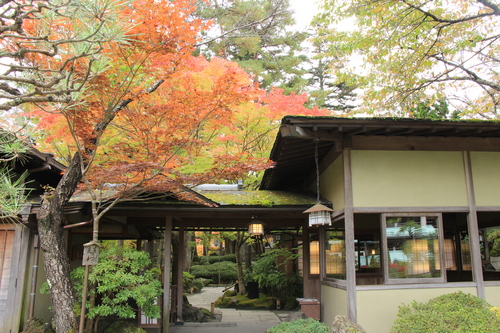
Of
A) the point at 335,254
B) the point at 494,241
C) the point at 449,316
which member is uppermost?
the point at 494,241

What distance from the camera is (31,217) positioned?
773 cm

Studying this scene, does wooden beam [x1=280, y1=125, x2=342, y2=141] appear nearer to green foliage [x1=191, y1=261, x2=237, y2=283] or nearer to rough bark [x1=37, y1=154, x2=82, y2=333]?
rough bark [x1=37, y1=154, x2=82, y2=333]

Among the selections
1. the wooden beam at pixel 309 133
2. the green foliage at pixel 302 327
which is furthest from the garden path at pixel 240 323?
the wooden beam at pixel 309 133

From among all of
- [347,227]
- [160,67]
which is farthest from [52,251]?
[347,227]

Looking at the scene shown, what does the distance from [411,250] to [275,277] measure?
7.95 m

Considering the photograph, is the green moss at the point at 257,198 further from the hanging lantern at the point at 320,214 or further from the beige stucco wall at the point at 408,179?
the beige stucco wall at the point at 408,179

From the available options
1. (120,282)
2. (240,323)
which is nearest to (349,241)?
(120,282)

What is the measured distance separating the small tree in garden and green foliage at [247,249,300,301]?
23.0 ft

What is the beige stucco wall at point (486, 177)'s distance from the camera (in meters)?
7.78

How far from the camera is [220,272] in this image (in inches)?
942

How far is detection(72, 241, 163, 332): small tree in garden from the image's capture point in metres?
7.46

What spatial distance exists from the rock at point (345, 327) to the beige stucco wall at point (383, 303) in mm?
395

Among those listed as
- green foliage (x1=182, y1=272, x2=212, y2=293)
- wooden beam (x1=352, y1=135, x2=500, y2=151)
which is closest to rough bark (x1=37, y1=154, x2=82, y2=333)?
wooden beam (x1=352, y1=135, x2=500, y2=151)

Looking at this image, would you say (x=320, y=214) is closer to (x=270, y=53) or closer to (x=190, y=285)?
(x=190, y=285)
